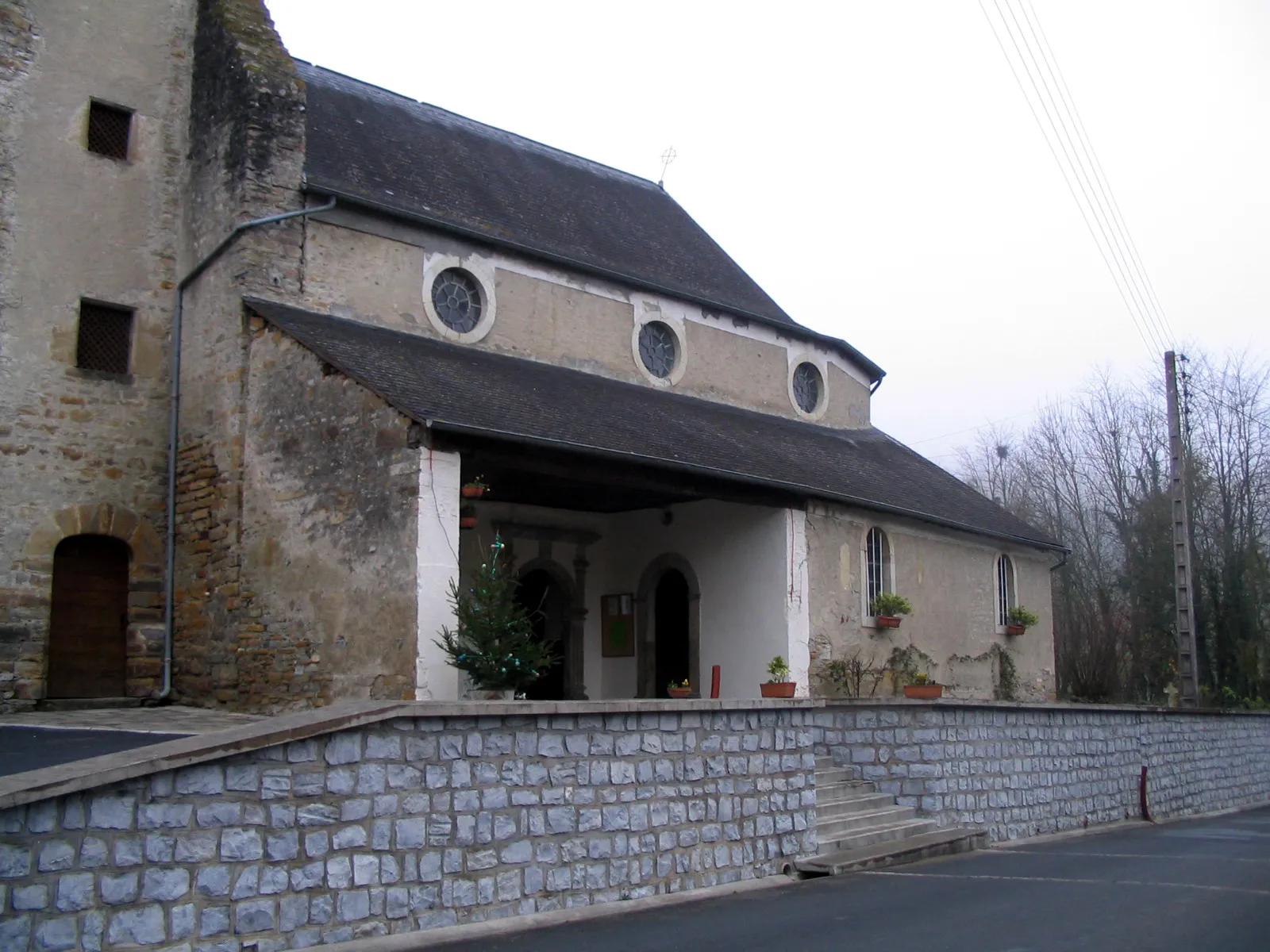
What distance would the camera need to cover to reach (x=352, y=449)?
12188 millimetres

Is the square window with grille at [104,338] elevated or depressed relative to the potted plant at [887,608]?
elevated

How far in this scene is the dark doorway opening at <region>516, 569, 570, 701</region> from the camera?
16953mm

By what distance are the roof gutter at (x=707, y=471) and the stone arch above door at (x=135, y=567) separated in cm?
513

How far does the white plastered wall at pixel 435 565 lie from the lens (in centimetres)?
1134

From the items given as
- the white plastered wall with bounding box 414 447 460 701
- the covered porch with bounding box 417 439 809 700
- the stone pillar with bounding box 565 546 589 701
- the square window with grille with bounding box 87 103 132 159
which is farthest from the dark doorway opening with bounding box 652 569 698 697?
the square window with grille with bounding box 87 103 132 159

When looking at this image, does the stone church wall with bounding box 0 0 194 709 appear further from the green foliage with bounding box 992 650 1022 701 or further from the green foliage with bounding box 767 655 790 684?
the green foliage with bounding box 992 650 1022 701

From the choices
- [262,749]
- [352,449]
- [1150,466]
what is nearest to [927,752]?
[352,449]

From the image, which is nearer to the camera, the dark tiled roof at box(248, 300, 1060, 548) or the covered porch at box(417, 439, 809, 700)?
the dark tiled roof at box(248, 300, 1060, 548)

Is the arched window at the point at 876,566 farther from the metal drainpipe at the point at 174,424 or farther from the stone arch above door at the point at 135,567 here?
the stone arch above door at the point at 135,567

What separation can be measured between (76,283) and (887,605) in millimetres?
11118

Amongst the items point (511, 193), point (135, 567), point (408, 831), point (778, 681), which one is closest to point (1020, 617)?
point (778, 681)

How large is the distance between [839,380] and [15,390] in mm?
13294

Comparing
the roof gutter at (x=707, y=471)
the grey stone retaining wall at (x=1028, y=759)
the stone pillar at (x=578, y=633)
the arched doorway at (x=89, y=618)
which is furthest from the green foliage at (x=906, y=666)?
the arched doorway at (x=89, y=618)

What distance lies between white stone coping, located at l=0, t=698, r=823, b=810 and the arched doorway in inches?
286
